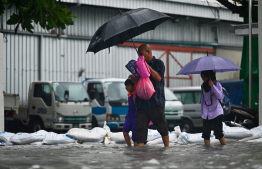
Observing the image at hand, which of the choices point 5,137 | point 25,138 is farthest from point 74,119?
point 25,138

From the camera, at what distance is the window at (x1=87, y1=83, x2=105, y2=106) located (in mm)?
19891

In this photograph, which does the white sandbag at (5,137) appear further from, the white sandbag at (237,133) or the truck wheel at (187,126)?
the truck wheel at (187,126)

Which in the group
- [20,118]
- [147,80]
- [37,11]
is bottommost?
[20,118]

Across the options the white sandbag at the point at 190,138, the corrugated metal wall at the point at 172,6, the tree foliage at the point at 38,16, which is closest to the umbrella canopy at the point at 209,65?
the white sandbag at the point at 190,138

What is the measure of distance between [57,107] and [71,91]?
1.02 m

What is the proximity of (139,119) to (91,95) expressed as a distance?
11.3 m

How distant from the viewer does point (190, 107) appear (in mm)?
21922

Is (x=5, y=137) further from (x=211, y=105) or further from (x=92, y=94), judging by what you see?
(x=92, y=94)

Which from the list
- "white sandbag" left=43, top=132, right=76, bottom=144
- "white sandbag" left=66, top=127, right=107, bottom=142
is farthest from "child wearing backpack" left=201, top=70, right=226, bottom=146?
"white sandbag" left=43, top=132, right=76, bottom=144

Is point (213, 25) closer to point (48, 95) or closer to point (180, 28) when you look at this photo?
point (180, 28)

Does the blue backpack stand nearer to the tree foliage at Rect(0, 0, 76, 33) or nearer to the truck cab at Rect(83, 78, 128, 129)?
the tree foliage at Rect(0, 0, 76, 33)

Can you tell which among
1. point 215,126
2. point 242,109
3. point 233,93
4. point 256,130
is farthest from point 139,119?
point 233,93

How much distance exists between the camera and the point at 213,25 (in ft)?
106

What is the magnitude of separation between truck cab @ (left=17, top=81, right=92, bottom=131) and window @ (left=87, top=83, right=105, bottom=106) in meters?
0.39
